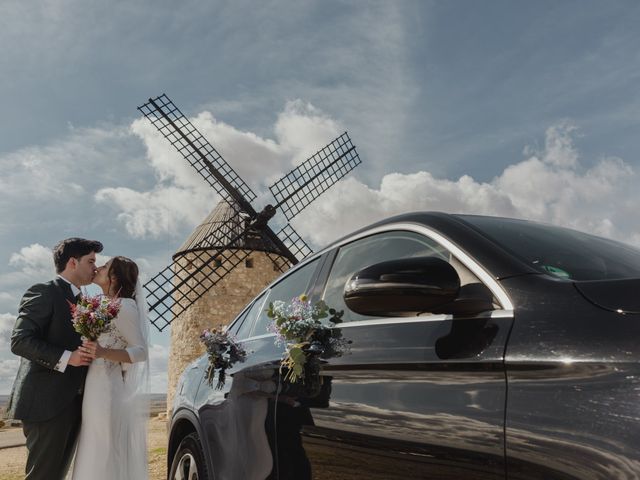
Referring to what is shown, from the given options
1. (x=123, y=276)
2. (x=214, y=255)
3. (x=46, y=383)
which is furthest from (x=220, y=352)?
(x=214, y=255)

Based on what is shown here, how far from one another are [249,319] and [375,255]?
57.5 inches

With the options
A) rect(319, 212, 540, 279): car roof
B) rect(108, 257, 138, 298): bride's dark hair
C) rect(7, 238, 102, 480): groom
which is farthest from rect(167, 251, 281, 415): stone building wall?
rect(319, 212, 540, 279): car roof

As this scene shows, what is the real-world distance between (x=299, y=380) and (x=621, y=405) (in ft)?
4.65

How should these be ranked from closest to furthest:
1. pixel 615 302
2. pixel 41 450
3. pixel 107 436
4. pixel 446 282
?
pixel 615 302 < pixel 446 282 < pixel 41 450 < pixel 107 436

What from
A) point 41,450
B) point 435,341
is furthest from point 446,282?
point 41,450

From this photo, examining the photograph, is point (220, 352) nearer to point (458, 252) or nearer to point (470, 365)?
point (458, 252)

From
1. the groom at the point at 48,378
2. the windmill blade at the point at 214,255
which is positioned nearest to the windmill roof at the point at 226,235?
the windmill blade at the point at 214,255

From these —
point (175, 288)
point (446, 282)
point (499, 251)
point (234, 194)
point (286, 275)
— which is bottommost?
point (446, 282)

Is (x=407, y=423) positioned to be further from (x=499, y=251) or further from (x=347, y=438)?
(x=499, y=251)

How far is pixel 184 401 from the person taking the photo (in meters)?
3.99

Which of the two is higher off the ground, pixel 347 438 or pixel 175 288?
pixel 175 288

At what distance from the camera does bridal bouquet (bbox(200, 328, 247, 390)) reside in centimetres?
346

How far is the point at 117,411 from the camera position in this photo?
544cm

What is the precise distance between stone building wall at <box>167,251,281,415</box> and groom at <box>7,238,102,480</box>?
69.3 ft
